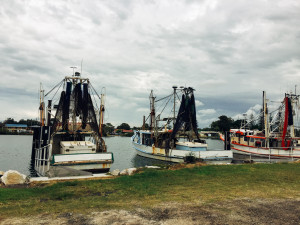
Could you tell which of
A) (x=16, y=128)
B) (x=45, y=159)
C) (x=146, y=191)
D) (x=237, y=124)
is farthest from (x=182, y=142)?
(x=16, y=128)

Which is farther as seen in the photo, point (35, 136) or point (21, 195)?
point (35, 136)

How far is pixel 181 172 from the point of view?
16281mm

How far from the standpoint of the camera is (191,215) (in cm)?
816

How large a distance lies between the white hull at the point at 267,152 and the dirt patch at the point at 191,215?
28.4 meters

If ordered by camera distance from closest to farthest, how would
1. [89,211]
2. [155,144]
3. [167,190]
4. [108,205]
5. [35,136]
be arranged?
1. [89,211]
2. [108,205]
3. [167,190]
4. [35,136]
5. [155,144]

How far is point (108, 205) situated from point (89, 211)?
0.90m

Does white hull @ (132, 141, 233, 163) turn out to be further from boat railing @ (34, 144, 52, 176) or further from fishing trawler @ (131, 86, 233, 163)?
boat railing @ (34, 144, 52, 176)

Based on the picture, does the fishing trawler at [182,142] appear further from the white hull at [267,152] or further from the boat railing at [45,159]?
the boat railing at [45,159]

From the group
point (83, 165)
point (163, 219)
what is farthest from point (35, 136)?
point (163, 219)

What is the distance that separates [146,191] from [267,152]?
32965 millimetres

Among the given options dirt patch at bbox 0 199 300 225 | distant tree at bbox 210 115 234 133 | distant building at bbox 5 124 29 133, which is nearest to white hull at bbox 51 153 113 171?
dirt patch at bbox 0 199 300 225

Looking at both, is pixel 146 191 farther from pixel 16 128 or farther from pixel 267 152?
pixel 16 128

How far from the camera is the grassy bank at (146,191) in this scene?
9367 millimetres

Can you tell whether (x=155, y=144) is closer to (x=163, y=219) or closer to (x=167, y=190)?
(x=167, y=190)
